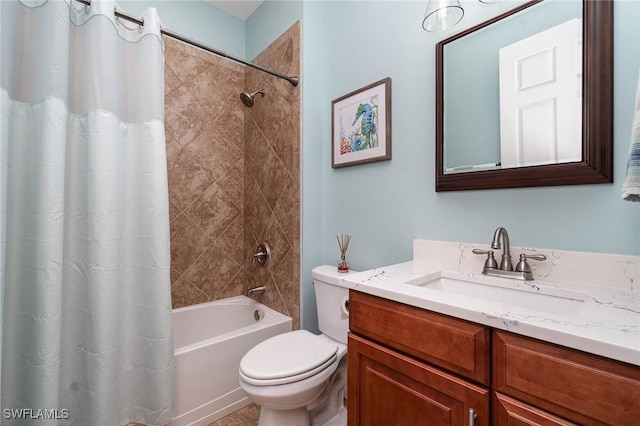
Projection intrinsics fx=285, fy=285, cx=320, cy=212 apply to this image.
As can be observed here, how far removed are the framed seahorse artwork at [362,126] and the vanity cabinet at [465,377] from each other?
0.87 meters

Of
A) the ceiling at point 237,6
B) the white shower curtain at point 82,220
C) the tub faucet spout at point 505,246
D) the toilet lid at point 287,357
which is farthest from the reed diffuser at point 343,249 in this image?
the ceiling at point 237,6

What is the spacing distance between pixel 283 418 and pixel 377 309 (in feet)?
2.61

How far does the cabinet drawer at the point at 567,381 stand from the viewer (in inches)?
20.0

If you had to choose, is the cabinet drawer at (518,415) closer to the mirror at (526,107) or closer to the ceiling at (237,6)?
the mirror at (526,107)

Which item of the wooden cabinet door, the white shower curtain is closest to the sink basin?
the wooden cabinet door

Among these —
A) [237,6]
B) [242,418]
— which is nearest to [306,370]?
[242,418]

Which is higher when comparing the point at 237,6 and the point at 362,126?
the point at 237,6

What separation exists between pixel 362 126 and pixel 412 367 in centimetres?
121

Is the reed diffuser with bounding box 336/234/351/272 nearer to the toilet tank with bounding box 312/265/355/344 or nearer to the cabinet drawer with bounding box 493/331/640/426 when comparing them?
the toilet tank with bounding box 312/265/355/344

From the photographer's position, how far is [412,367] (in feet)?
2.63

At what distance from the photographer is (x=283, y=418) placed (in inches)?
50.0

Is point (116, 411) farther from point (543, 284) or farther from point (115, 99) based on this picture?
point (543, 284)

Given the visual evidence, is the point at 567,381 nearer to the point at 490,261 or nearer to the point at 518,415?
the point at 518,415

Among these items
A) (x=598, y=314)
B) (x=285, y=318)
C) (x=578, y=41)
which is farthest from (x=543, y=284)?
(x=285, y=318)
